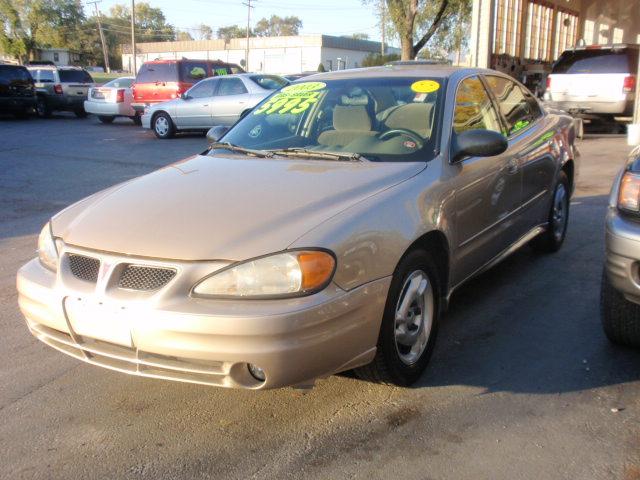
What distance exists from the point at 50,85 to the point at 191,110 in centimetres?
863

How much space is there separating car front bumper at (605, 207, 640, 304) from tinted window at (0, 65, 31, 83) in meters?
20.3

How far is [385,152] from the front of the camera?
373 centimetres

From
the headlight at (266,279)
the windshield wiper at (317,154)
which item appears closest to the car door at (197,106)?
the windshield wiper at (317,154)

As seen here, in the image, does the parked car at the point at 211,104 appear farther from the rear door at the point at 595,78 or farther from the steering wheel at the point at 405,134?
the steering wheel at the point at 405,134

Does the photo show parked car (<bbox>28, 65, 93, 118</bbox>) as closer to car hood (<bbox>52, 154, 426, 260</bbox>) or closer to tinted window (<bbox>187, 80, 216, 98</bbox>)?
tinted window (<bbox>187, 80, 216, 98</bbox>)

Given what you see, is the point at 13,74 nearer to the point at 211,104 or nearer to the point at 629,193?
the point at 211,104

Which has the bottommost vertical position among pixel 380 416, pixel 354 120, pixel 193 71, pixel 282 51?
pixel 380 416

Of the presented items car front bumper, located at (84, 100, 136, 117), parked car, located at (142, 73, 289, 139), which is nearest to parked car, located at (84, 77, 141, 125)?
car front bumper, located at (84, 100, 136, 117)

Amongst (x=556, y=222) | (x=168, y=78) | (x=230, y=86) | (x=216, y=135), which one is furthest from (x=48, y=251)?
(x=168, y=78)

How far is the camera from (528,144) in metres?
4.80

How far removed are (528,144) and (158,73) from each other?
608 inches

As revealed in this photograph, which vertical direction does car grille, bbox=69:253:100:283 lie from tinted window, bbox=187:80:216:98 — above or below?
below

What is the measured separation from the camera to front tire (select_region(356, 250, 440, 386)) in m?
3.05

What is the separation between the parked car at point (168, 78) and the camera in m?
18.1
